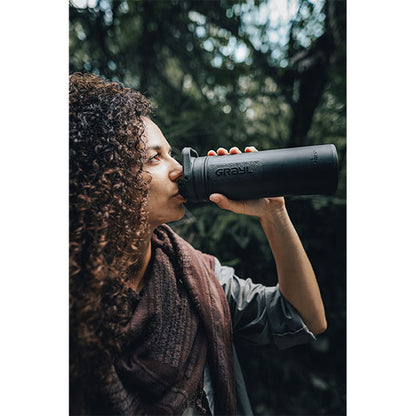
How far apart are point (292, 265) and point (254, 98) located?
→ 2.41 feet

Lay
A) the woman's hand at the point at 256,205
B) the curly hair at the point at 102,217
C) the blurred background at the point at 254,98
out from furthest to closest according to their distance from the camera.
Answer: the blurred background at the point at 254,98
the woman's hand at the point at 256,205
the curly hair at the point at 102,217

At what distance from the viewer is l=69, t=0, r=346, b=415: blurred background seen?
3.28 ft

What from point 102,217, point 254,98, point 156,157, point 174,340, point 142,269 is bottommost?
point 174,340

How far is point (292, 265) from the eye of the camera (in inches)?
26.5

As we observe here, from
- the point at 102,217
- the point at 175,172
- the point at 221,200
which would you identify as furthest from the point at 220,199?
the point at 102,217

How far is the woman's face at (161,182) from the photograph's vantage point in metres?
0.59

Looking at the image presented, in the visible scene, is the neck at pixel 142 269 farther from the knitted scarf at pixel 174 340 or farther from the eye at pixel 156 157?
the eye at pixel 156 157

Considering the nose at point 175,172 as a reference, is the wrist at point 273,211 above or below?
below

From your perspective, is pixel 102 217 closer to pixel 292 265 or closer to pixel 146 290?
pixel 146 290

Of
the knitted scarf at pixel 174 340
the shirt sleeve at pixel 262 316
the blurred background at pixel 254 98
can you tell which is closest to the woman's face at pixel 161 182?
the knitted scarf at pixel 174 340

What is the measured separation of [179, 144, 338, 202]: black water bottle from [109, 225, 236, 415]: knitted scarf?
18 cm

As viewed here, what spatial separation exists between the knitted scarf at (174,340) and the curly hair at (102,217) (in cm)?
4

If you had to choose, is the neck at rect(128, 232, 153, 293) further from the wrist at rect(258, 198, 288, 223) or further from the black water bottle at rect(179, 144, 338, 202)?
the wrist at rect(258, 198, 288, 223)

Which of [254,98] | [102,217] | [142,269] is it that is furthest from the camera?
[254,98]
